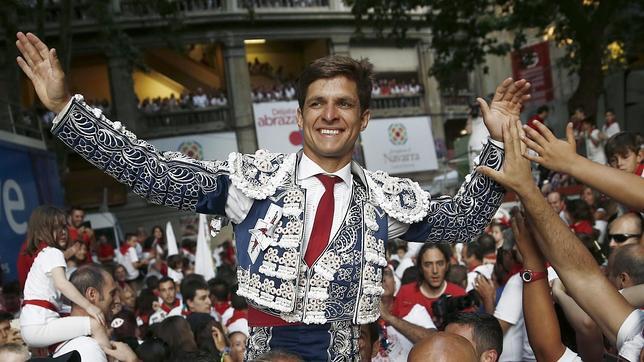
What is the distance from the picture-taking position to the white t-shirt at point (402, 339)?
5133 mm

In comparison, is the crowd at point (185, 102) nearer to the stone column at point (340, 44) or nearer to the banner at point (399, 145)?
the stone column at point (340, 44)

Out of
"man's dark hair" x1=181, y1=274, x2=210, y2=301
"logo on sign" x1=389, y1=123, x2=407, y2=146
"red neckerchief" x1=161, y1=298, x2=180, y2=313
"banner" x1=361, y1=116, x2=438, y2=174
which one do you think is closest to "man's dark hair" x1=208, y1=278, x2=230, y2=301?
"red neckerchief" x1=161, y1=298, x2=180, y2=313

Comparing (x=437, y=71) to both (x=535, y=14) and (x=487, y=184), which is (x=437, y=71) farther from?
(x=487, y=184)

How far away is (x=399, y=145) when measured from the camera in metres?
26.2

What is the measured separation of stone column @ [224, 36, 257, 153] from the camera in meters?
25.7

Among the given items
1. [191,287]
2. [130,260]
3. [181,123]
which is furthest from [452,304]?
[181,123]

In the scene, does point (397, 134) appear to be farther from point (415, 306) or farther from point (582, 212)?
point (415, 306)

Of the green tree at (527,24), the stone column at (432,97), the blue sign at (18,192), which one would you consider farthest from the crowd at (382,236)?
the stone column at (432,97)

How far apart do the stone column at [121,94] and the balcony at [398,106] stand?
8.12 metres

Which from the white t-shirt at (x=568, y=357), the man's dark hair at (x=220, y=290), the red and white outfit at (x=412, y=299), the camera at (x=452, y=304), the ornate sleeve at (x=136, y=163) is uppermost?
the ornate sleeve at (x=136, y=163)

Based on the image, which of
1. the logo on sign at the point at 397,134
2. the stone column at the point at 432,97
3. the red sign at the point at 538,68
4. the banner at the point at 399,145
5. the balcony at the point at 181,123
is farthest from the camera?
the stone column at the point at 432,97

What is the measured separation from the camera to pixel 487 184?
10.4 ft

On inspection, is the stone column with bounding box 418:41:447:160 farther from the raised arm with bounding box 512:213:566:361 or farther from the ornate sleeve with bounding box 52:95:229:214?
the ornate sleeve with bounding box 52:95:229:214

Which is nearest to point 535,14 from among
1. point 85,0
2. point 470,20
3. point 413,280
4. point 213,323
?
point 470,20
